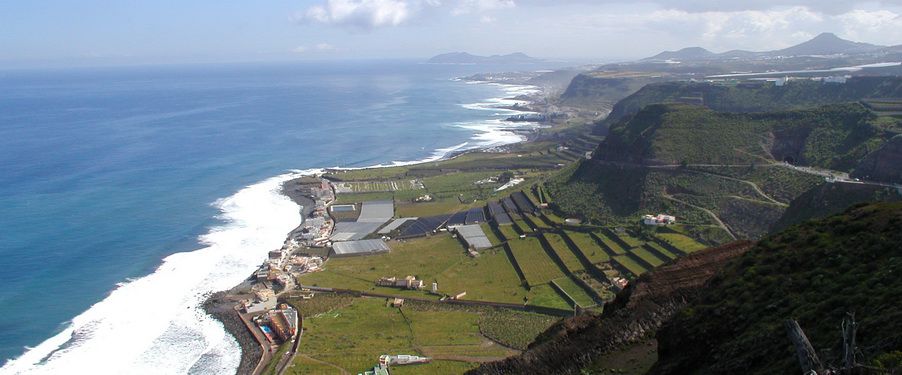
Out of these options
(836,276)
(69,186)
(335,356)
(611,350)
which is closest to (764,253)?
(836,276)

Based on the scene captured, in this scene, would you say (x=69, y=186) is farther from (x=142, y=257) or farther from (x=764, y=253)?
(x=764, y=253)

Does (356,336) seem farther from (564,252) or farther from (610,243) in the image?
(610,243)

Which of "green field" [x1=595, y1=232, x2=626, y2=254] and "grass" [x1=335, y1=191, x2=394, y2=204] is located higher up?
"green field" [x1=595, y1=232, x2=626, y2=254]

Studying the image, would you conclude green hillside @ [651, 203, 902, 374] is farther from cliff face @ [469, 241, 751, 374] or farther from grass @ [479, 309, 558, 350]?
grass @ [479, 309, 558, 350]

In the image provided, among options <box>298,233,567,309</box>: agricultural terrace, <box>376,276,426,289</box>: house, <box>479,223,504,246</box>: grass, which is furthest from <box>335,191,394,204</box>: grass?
<box>376,276,426,289</box>: house

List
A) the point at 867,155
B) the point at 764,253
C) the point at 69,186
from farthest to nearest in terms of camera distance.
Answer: the point at 69,186 → the point at 867,155 → the point at 764,253

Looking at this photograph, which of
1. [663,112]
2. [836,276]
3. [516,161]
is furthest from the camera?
[516,161]

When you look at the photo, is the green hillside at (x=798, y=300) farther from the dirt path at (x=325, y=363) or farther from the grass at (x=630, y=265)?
the grass at (x=630, y=265)
